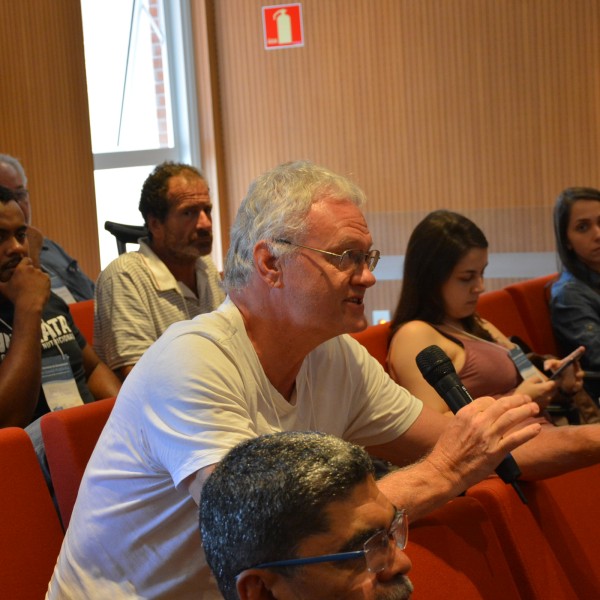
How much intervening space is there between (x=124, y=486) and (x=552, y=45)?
5.24m

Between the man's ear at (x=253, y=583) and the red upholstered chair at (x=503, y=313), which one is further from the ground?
the man's ear at (x=253, y=583)

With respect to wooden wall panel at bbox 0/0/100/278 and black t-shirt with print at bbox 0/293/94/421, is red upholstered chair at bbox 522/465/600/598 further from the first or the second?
wooden wall panel at bbox 0/0/100/278

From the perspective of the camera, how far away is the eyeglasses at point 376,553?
110cm

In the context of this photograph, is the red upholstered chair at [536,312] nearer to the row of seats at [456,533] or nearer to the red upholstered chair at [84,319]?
the red upholstered chair at [84,319]

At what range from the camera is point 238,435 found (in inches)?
62.7

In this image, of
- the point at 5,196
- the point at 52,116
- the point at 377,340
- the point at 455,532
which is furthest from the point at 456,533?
the point at 52,116

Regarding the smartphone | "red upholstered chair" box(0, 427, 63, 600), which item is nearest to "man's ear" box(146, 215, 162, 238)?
the smartphone

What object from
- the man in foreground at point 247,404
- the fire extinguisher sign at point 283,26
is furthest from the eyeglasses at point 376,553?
the fire extinguisher sign at point 283,26

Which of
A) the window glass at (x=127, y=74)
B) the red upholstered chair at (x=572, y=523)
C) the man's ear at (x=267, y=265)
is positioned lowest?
the red upholstered chair at (x=572, y=523)

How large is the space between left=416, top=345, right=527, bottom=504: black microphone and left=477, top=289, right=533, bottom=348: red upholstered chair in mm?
2170

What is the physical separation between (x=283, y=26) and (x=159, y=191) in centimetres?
314

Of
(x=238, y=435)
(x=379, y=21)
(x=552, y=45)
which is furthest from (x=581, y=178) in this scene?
(x=238, y=435)

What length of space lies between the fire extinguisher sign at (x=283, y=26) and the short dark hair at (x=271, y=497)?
595 cm

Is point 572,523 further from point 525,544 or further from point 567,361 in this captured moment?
point 567,361
